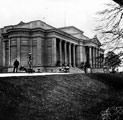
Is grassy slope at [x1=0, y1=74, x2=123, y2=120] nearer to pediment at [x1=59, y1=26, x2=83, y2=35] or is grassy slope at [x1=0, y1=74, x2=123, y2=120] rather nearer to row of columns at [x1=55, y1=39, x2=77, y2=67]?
row of columns at [x1=55, y1=39, x2=77, y2=67]

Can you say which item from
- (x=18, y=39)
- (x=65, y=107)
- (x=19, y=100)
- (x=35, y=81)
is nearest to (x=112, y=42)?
(x=65, y=107)

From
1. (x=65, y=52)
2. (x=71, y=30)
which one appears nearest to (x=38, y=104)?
(x=65, y=52)

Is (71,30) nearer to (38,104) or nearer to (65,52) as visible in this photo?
(65,52)

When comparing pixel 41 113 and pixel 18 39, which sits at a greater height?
pixel 18 39

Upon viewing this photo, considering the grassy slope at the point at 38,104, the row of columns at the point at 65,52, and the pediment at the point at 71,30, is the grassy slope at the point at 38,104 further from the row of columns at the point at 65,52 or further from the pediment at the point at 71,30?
the pediment at the point at 71,30

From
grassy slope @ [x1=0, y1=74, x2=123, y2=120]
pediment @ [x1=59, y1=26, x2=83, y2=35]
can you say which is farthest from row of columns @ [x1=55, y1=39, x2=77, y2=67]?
grassy slope @ [x1=0, y1=74, x2=123, y2=120]

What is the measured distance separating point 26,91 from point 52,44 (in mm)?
36911

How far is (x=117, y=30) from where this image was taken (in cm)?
1091

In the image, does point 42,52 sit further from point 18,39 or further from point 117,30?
point 117,30

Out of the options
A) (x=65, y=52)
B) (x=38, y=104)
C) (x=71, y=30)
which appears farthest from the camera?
(x=71, y=30)

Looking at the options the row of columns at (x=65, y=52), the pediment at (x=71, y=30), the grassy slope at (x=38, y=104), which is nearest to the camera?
the grassy slope at (x=38, y=104)

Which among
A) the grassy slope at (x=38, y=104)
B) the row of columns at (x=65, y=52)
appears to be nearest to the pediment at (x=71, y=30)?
the row of columns at (x=65, y=52)

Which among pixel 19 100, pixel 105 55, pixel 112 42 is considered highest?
pixel 112 42

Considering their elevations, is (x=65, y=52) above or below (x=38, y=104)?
above
